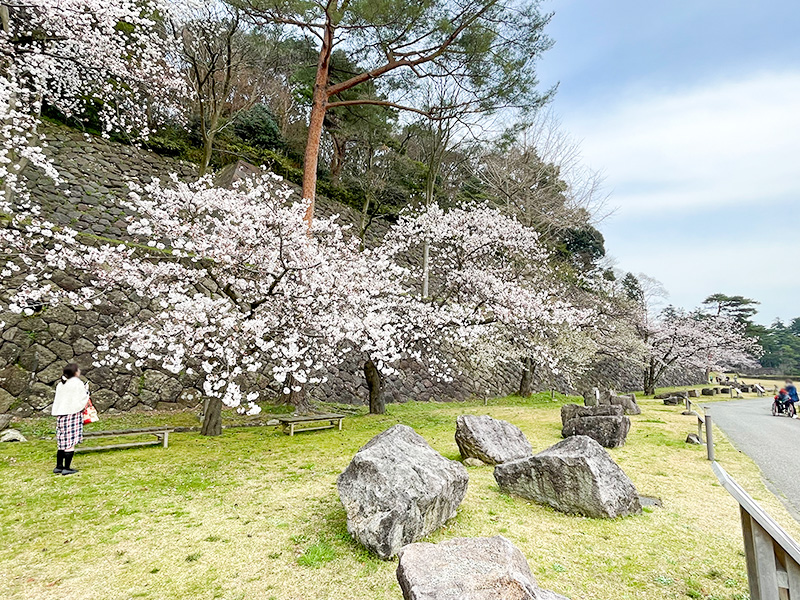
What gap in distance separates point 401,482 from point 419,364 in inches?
576

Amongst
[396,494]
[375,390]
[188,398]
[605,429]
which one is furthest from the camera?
[375,390]

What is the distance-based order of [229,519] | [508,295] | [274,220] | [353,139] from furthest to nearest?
[353,139] < [508,295] < [274,220] < [229,519]

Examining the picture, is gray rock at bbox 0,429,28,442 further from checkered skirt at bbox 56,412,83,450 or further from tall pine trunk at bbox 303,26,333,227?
tall pine trunk at bbox 303,26,333,227

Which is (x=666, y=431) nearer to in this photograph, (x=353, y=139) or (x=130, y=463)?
(x=130, y=463)

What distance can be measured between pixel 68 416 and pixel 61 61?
1120cm

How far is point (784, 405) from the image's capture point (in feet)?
57.5

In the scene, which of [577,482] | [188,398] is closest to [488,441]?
[577,482]

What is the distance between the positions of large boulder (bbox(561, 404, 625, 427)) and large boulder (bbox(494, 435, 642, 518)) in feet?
18.0

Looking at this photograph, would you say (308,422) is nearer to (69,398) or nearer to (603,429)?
(69,398)

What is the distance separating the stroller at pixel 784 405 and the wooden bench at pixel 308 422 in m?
18.6

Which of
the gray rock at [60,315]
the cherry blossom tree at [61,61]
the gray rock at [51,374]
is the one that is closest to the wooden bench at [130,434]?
the gray rock at [51,374]

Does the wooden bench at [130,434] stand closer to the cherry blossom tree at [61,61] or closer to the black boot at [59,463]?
the black boot at [59,463]

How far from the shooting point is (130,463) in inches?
285

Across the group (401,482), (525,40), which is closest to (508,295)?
(525,40)
